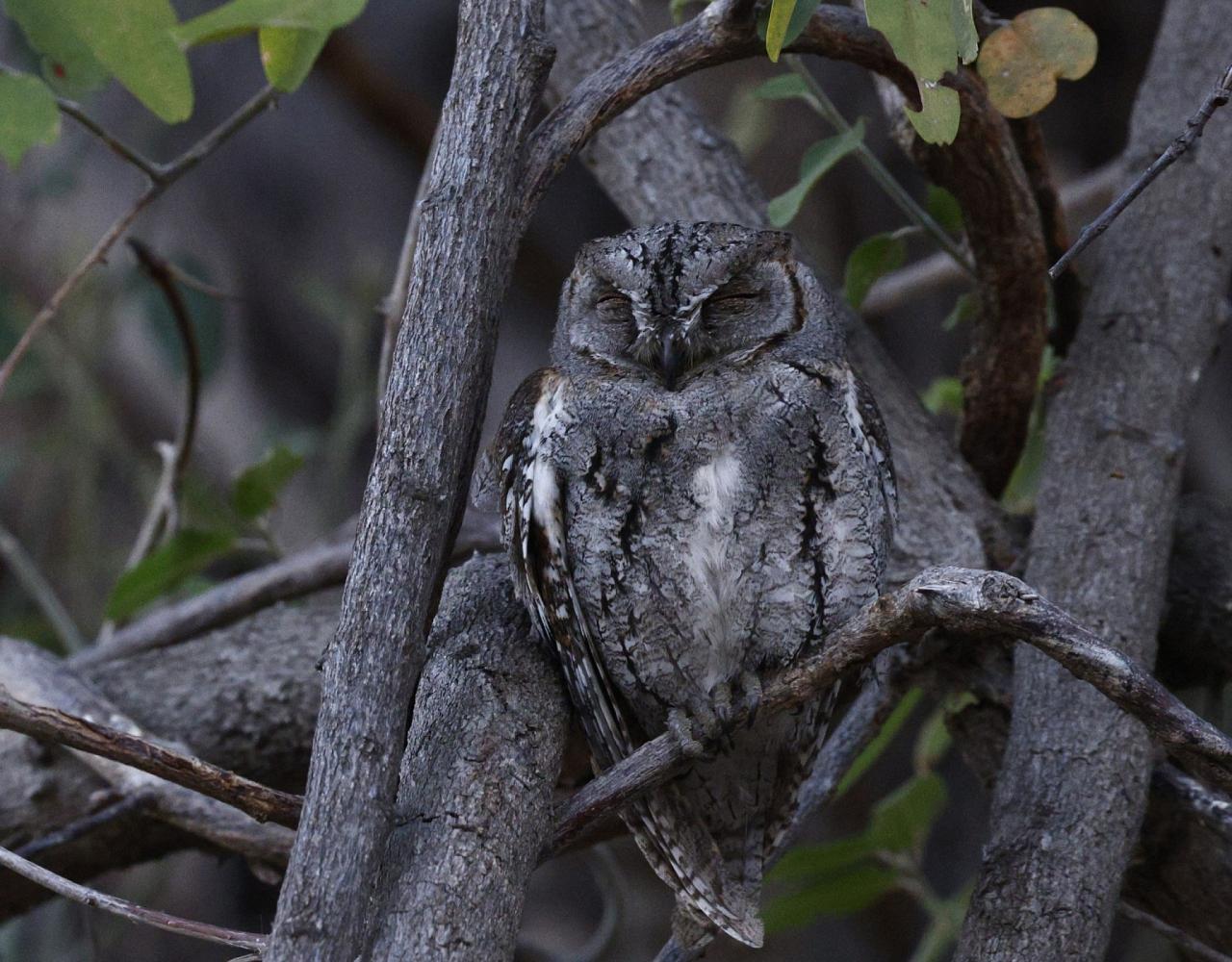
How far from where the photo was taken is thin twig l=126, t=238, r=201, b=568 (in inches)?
89.3

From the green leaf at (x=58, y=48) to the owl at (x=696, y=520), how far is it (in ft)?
2.35

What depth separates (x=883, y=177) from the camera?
2031mm

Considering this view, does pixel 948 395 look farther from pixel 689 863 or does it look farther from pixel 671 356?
pixel 689 863

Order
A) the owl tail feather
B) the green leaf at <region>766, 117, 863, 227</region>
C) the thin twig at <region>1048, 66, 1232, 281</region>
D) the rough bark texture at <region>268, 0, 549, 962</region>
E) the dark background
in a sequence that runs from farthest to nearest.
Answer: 1. the dark background
2. the green leaf at <region>766, 117, 863, 227</region>
3. the owl tail feather
4. the thin twig at <region>1048, 66, 1232, 281</region>
5. the rough bark texture at <region>268, 0, 549, 962</region>

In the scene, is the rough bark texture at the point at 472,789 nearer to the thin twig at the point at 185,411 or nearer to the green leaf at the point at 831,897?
the green leaf at the point at 831,897

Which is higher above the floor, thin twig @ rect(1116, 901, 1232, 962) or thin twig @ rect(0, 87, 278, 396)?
thin twig @ rect(0, 87, 278, 396)

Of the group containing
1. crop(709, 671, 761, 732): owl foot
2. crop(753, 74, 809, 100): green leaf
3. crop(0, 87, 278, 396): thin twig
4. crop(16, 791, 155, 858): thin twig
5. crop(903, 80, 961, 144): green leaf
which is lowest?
crop(709, 671, 761, 732): owl foot

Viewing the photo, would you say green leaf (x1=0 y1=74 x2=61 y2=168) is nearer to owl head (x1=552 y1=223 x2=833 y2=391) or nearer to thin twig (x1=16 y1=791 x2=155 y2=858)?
owl head (x1=552 y1=223 x2=833 y2=391)

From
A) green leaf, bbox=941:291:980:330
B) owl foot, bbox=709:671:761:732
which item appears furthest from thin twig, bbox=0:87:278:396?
green leaf, bbox=941:291:980:330

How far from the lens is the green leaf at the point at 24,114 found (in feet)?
4.61

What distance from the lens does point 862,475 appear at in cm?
162

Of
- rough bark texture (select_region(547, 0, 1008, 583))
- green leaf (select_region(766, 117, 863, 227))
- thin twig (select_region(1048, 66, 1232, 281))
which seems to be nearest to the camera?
thin twig (select_region(1048, 66, 1232, 281))

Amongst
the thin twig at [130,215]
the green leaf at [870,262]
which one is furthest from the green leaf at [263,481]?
the green leaf at [870,262]

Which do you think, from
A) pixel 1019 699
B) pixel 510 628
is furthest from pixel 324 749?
pixel 1019 699
